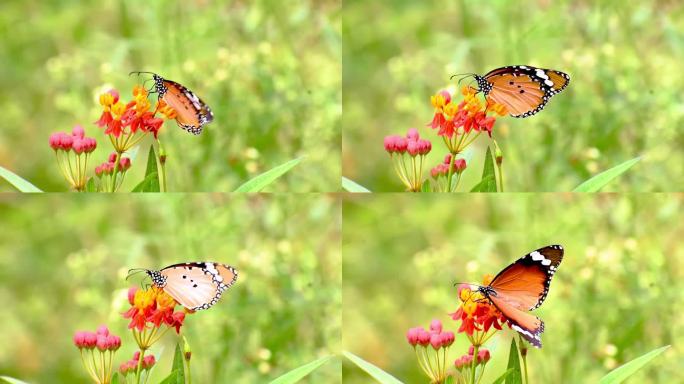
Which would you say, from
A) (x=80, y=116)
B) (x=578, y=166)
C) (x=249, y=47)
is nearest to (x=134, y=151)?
(x=80, y=116)

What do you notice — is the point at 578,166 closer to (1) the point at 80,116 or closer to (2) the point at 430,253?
(2) the point at 430,253

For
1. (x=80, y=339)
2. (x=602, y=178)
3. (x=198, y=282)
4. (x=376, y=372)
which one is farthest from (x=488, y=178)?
(x=80, y=339)

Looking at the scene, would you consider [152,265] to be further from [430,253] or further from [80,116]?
[430,253]

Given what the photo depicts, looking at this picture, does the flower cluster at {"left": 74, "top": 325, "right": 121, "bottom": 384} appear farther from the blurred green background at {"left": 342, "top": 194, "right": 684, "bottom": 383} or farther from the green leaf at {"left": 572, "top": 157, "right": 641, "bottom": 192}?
the green leaf at {"left": 572, "top": 157, "right": 641, "bottom": 192}

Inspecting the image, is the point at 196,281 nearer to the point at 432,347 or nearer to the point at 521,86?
the point at 432,347

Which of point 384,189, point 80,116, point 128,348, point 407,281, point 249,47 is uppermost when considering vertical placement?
point 249,47

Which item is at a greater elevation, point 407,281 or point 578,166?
point 578,166
